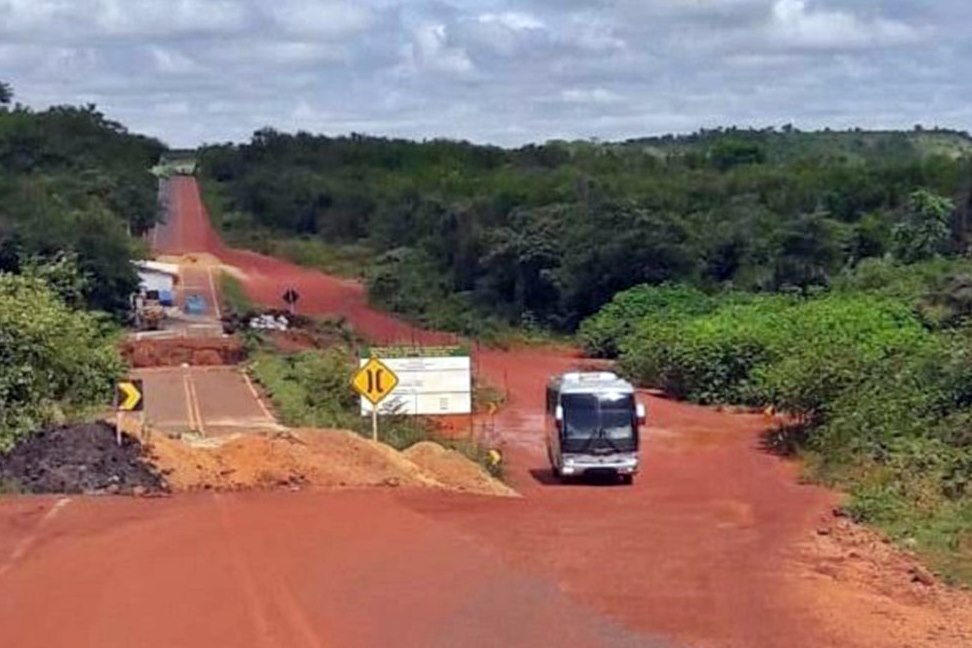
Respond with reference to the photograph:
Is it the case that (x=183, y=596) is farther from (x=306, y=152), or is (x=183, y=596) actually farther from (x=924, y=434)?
(x=306, y=152)

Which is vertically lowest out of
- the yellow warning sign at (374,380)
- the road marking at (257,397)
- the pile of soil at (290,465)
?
the road marking at (257,397)

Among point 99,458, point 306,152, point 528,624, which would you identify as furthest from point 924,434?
point 306,152

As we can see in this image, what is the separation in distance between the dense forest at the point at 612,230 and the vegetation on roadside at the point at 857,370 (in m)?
4.07

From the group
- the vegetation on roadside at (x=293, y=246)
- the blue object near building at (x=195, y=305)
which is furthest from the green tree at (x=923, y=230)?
the vegetation on roadside at (x=293, y=246)

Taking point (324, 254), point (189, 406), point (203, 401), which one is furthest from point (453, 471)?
point (324, 254)

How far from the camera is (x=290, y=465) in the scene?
31.9 m

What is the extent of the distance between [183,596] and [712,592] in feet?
19.5

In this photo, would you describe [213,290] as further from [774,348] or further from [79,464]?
[79,464]

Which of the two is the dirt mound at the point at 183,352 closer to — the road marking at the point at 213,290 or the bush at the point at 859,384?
the road marking at the point at 213,290

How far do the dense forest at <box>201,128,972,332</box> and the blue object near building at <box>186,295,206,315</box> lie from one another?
10.1 meters

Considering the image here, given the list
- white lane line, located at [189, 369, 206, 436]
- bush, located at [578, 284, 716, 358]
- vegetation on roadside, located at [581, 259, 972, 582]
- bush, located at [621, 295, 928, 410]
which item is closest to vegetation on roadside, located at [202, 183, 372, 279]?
→ bush, located at [578, 284, 716, 358]

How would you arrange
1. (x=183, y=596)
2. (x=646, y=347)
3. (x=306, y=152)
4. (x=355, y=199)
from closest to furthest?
(x=183, y=596) → (x=646, y=347) → (x=355, y=199) → (x=306, y=152)

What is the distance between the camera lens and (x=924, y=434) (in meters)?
40.0

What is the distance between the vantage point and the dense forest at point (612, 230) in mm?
82312
